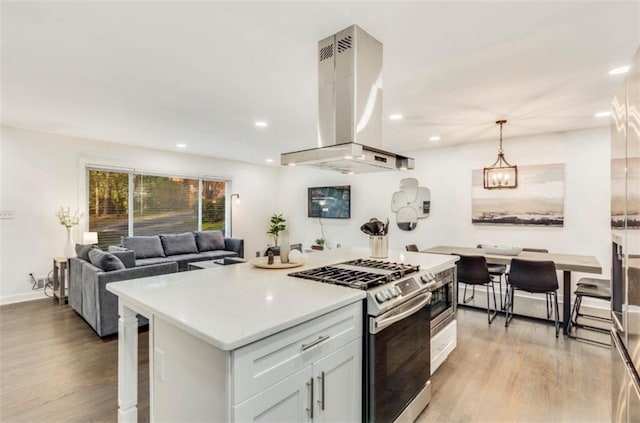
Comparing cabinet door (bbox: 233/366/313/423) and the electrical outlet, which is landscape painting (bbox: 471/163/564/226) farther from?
the electrical outlet

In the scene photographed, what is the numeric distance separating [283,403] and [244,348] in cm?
33

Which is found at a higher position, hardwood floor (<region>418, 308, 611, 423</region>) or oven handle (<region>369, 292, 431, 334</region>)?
oven handle (<region>369, 292, 431, 334</region>)

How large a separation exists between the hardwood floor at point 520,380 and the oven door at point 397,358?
0.35m

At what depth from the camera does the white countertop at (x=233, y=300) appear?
1190 millimetres

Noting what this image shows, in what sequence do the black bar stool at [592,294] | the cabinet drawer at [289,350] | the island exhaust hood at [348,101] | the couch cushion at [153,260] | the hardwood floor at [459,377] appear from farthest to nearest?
A: the couch cushion at [153,260] → the black bar stool at [592,294] → the hardwood floor at [459,377] → the island exhaust hood at [348,101] → the cabinet drawer at [289,350]

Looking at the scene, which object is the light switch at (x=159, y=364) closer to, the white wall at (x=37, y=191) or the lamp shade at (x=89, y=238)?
the lamp shade at (x=89, y=238)

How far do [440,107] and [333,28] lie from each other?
1908 millimetres

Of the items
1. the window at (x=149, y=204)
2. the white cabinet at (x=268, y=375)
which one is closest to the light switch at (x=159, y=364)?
the white cabinet at (x=268, y=375)

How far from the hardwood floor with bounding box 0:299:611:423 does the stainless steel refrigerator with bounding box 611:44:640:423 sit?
0.71 meters

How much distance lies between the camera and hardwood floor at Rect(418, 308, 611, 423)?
7.06 feet

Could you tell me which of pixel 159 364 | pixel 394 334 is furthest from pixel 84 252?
pixel 394 334

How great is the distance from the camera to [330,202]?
704 centimetres

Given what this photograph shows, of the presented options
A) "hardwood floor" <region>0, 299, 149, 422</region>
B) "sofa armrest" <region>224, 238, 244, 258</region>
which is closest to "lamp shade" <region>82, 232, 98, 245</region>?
"hardwood floor" <region>0, 299, 149, 422</region>

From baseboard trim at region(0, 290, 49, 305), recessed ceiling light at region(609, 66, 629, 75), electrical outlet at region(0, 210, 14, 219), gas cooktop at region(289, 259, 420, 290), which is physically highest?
recessed ceiling light at region(609, 66, 629, 75)
